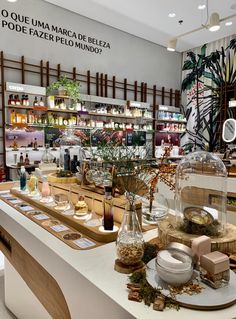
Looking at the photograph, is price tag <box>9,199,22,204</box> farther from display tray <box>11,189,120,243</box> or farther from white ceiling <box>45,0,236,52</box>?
white ceiling <box>45,0,236,52</box>

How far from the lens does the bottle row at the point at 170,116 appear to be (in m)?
8.95

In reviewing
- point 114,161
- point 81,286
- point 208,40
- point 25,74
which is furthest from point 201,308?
point 208,40

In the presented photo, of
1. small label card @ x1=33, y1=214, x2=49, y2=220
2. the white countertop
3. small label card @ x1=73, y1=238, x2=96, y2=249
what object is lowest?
the white countertop

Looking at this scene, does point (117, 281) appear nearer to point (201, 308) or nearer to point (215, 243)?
point (201, 308)

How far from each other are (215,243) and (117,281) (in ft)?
1.68

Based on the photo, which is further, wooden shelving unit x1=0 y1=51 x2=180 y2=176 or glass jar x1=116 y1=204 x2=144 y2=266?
wooden shelving unit x1=0 y1=51 x2=180 y2=176

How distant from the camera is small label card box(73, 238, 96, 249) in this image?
1519 mm

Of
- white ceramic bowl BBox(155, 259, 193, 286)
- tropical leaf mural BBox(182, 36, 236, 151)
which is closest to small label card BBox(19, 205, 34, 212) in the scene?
white ceramic bowl BBox(155, 259, 193, 286)

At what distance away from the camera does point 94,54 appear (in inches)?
299

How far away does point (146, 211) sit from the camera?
199cm

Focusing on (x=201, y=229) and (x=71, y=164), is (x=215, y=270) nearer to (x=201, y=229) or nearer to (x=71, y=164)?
(x=201, y=229)

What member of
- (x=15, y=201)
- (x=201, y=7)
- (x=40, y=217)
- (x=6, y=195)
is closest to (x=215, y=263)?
(x=40, y=217)

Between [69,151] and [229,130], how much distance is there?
633 centimetres

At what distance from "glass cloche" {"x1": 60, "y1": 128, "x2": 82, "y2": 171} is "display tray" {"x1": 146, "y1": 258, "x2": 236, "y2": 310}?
6.27 ft
